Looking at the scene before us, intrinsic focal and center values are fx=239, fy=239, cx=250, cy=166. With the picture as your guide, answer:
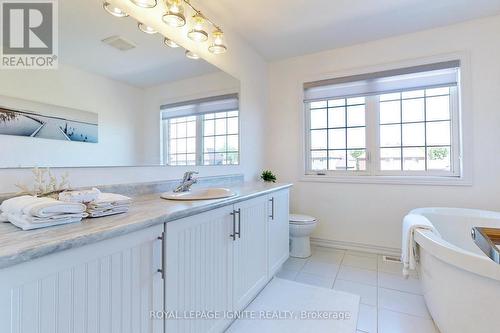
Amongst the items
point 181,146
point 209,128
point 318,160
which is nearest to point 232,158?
point 209,128

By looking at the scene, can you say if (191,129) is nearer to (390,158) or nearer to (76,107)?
(76,107)

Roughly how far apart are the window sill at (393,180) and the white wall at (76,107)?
223 centimetres

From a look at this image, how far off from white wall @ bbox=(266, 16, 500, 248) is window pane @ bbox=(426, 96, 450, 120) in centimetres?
20

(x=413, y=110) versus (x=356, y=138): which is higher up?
(x=413, y=110)

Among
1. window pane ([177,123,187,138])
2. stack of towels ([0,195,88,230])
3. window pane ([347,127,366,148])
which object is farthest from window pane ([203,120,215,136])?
window pane ([347,127,366,148])

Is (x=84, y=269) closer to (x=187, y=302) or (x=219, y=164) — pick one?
(x=187, y=302)

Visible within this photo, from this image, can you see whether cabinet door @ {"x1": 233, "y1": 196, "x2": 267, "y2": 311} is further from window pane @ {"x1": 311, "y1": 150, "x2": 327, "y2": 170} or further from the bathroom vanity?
window pane @ {"x1": 311, "y1": 150, "x2": 327, "y2": 170}

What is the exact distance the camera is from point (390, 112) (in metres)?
2.78

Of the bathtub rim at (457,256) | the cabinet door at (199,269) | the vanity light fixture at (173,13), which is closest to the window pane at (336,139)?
the bathtub rim at (457,256)

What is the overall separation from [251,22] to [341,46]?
1.20 metres

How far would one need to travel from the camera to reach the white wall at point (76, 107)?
1.02m

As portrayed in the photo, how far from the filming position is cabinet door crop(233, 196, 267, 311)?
61.2 inches

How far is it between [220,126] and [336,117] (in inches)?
62.9

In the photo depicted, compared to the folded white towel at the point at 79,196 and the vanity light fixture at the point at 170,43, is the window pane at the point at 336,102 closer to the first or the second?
the vanity light fixture at the point at 170,43
